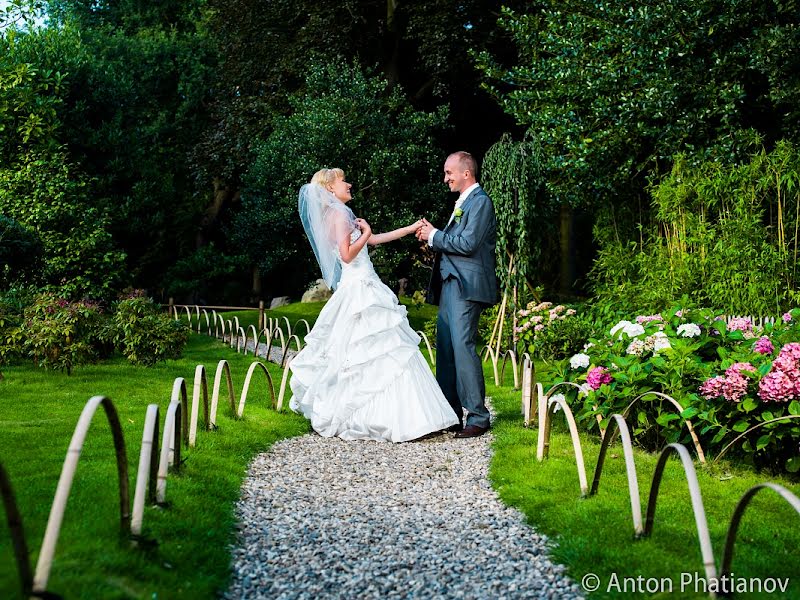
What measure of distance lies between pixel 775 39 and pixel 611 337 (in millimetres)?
5724

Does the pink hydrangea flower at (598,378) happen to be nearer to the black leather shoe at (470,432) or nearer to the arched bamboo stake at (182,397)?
the black leather shoe at (470,432)

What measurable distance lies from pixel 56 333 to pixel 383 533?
634 cm

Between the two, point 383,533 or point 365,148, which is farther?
point 365,148

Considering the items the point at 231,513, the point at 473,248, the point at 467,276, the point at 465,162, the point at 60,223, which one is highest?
the point at 60,223

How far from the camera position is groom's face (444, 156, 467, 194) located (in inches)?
243

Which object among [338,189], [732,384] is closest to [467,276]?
[338,189]

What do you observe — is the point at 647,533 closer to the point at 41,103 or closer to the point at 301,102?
the point at 41,103

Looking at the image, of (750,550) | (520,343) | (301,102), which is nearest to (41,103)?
(301,102)

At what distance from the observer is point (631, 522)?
3738mm

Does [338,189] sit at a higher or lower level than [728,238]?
higher

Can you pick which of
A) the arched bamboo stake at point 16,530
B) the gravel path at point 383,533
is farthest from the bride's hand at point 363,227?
the arched bamboo stake at point 16,530

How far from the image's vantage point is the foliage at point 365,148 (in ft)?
48.1

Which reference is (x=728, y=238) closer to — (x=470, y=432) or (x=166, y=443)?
(x=470, y=432)

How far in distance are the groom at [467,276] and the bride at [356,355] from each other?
201mm
